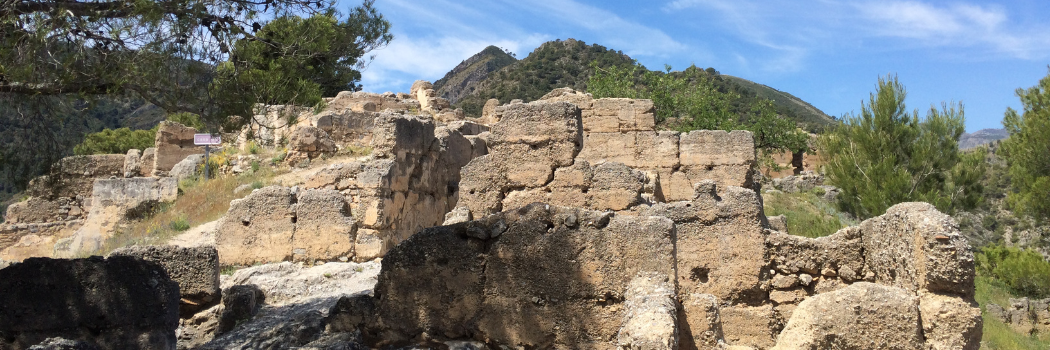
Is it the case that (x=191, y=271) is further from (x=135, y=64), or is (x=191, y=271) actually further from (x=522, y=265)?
(x=522, y=265)

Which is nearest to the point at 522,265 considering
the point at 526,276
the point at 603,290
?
the point at 526,276

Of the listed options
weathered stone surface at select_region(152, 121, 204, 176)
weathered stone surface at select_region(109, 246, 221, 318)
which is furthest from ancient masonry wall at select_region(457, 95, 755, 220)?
weathered stone surface at select_region(152, 121, 204, 176)

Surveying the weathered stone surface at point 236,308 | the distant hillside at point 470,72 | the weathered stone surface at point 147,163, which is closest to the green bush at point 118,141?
the weathered stone surface at point 147,163

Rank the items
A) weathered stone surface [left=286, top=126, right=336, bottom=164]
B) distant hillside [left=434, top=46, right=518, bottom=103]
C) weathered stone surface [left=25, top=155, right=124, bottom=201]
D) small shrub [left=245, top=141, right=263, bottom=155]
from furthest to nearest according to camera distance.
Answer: distant hillside [left=434, top=46, right=518, bottom=103] < small shrub [left=245, top=141, right=263, bottom=155] < weathered stone surface [left=25, top=155, right=124, bottom=201] < weathered stone surface [left=286, top=126, right=336, bottom=164]

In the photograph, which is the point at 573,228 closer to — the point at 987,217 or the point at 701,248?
the point at 701,248

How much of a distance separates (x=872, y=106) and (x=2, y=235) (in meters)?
17.9

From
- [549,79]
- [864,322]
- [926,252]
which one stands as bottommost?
[864,322]

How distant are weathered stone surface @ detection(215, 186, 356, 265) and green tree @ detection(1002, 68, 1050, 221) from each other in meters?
14.7

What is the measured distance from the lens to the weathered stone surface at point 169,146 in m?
17.6

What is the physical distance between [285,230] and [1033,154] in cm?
1570

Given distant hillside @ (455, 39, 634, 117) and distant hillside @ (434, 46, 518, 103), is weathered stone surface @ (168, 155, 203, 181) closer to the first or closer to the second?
distant hillside @ (455, 39, 634, 117)

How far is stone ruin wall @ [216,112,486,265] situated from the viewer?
30.9 feet

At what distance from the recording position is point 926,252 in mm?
5574

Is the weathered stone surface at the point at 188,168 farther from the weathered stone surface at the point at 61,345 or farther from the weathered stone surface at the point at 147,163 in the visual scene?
the weathered stone surface at the point at 61,345
